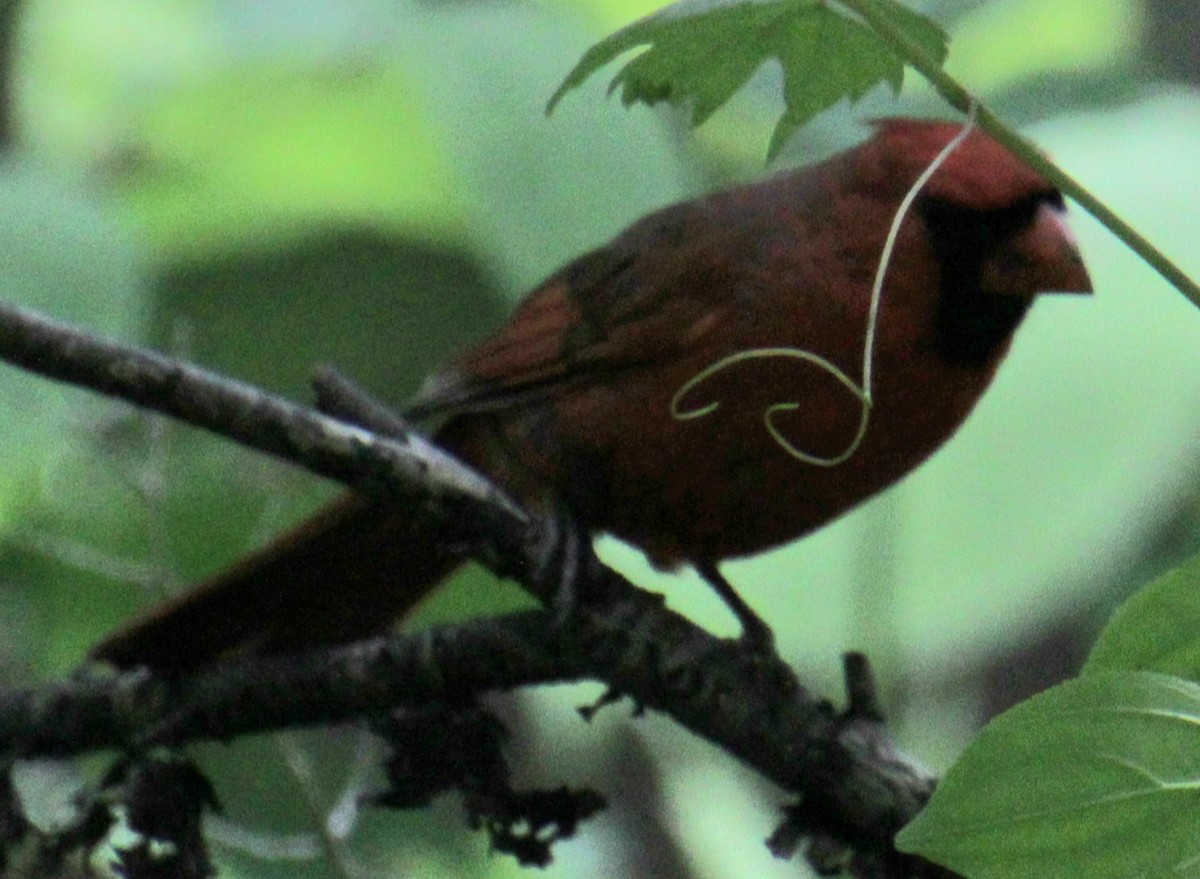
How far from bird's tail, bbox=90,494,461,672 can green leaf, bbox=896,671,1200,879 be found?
4.20 ft

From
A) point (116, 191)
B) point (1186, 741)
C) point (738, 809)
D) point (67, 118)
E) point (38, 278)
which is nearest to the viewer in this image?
point (1186, 741)

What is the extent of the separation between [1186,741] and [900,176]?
51.1 inches

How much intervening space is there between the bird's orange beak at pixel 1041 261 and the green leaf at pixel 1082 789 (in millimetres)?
1059

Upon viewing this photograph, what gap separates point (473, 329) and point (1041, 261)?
1392mm

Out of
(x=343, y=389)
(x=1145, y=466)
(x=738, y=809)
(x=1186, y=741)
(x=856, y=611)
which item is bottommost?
(x=738, y=809)

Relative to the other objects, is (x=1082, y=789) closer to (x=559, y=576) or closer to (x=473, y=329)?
A: (x=559, y=576)

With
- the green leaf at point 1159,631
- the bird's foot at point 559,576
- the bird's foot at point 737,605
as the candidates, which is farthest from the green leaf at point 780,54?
the bird's foot at point 737,605

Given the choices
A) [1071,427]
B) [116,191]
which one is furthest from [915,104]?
[116,191]

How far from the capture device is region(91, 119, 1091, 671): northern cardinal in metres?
1.91

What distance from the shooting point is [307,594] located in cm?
218

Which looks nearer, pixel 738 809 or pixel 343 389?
pixel 343 389

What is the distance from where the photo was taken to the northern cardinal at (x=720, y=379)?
191 centimetres

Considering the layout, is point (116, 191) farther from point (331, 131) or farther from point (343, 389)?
point (343, 389)

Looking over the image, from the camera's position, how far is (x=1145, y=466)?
2361 millimetres
